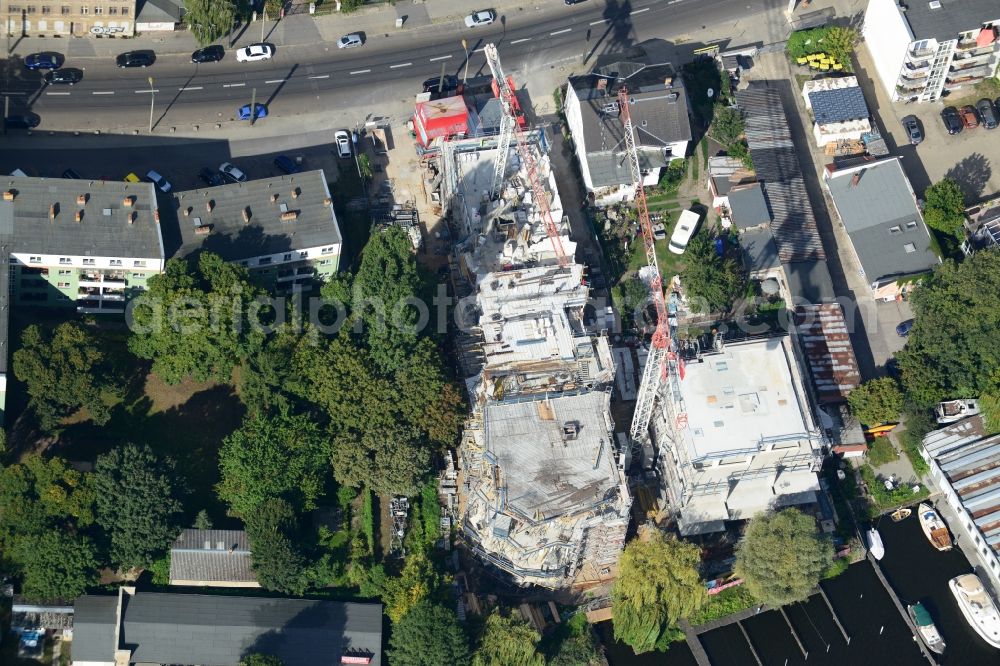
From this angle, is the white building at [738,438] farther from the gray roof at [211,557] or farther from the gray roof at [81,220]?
the gray roof at [81,220]

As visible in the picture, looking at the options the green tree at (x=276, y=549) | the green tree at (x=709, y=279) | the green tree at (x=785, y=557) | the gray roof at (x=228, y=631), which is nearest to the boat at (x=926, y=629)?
the green tree at (x=785, y=557)

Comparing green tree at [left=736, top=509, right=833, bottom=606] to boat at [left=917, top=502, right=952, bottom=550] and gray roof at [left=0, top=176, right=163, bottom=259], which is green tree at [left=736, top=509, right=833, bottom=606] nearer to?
boat at [left=917, top=502, right=952, bottom=550]

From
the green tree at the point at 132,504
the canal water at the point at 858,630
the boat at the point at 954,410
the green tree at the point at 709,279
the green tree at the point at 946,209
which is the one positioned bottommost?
the canal water at the point at 858,630

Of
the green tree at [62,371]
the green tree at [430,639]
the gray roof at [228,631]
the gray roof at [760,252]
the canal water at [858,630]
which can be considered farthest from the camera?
the gray roof at [760,252]

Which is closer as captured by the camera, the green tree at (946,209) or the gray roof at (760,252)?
the green tree at (946,209)

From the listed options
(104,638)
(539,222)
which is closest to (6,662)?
(104,638)

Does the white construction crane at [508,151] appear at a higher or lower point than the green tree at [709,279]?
higher

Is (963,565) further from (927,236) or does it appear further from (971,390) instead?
(927,236)

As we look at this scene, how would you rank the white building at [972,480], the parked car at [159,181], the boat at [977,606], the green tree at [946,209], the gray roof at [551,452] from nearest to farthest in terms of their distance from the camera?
1. the gray roof at [551,452]
2. the boat at [977,606]
3. the white building at [972,480]
4. the parked car at [159,181]
5. the green tree at [946,209]
